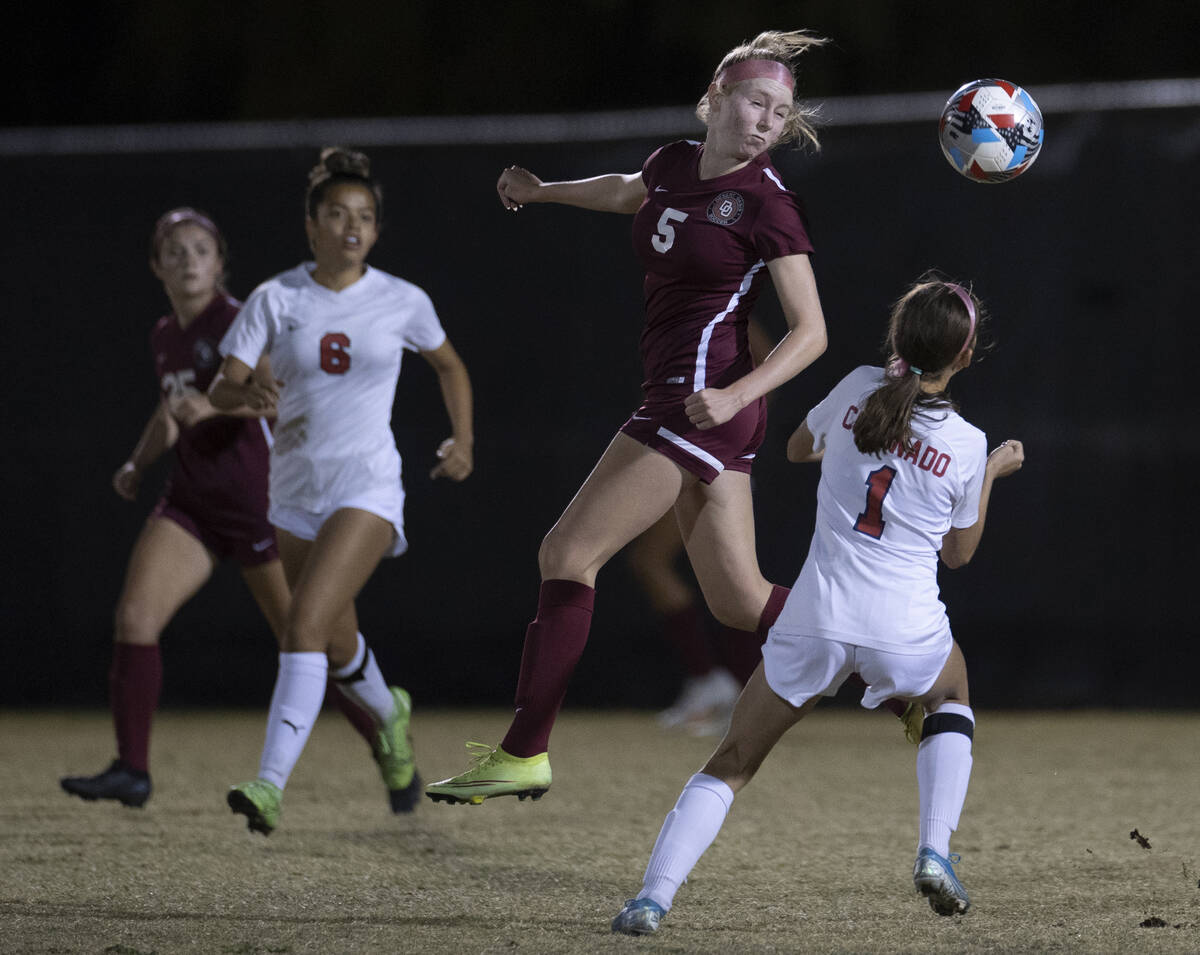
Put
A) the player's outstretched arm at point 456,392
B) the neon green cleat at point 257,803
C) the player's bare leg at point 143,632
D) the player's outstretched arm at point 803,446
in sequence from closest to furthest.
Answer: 1. the player's outstretched arm at point 803,446
2. the neon green cleat at point 257,803
3. the player's outstretched arm at point 456,392
4. the player's bare leg at point 143,632

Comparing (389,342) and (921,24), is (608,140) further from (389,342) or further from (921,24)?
(389,342)

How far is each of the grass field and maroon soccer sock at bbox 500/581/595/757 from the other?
1.47 ft

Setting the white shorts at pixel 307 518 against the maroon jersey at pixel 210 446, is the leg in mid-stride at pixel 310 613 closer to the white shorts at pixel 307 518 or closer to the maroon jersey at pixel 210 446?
the white shorts at pixel 307 518

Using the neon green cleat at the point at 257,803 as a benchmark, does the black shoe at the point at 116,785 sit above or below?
below

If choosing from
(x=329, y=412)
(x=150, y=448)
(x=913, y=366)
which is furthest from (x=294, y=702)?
(x=913, y=366)

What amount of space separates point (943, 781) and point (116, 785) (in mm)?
Answer: 3191

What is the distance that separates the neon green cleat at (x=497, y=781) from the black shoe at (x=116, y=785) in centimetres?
223

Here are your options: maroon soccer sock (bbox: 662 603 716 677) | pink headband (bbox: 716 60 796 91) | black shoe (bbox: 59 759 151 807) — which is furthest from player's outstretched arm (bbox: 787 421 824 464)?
maroon soccer sock (bbox: 662 603 716 677)

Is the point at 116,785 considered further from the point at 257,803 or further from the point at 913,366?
the point at 913,366

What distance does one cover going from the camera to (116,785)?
20.1 feet

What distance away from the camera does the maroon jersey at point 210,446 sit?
6262 mm

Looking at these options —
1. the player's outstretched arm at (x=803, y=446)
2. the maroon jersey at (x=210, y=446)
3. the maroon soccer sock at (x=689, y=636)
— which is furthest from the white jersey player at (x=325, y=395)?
the maroon soccer sock at (x=689, y=636)

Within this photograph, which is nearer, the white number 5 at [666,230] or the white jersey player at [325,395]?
the white number 5 at [666,230]

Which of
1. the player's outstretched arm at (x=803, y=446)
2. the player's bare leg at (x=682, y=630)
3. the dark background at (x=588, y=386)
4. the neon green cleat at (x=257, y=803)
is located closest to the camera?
the player's outstretched arm at (x=803, y=446)
